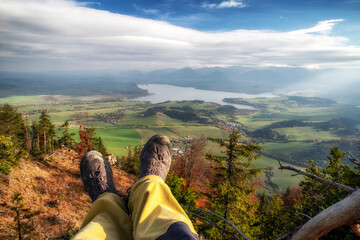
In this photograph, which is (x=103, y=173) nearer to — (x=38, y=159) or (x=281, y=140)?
(x=38, y=159)

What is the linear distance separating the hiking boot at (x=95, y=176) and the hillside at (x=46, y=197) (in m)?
1.26

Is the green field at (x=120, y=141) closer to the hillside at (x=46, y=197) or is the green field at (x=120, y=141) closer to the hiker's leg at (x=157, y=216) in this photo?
the hillside at (x=46, y=197)

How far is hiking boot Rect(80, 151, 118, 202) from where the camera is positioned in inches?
148

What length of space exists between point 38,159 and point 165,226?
36.4 feet

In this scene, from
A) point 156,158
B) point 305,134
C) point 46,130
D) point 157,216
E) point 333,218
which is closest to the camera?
point 333,218

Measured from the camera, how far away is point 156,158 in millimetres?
4801

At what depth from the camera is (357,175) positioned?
25.1 ft

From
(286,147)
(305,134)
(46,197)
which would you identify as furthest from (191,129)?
(46,197)

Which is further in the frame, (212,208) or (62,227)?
(212,208)

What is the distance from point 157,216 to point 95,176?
2.60 metres

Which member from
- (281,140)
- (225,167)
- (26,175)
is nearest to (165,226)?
(225,167)

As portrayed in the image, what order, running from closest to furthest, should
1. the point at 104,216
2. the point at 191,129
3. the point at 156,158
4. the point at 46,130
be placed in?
1. the point at 104,216
2. the point at 156,158
3. the point at 46,130
4. the point at 191,129

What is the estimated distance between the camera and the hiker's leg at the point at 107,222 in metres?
1.92

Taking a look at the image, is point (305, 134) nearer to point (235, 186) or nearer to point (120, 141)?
point (120, 141)
